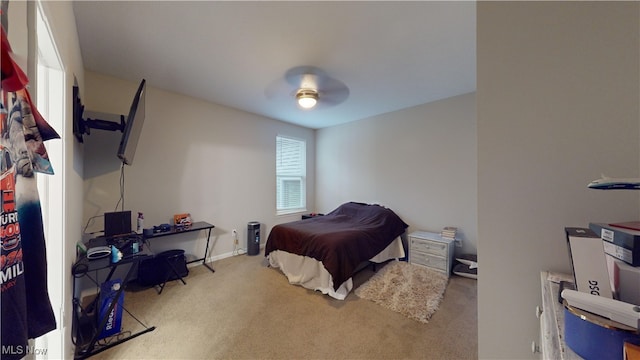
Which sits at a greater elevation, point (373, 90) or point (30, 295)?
point (373, 90)

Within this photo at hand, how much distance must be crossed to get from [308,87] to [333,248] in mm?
1976

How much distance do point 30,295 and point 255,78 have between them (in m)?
2.58

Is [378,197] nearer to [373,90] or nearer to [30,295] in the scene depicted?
[373,90]

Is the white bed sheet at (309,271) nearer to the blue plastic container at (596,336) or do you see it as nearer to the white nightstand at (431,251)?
the white nightstand at (431,251)

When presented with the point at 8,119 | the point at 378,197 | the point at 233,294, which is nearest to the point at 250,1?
the point at 8,119

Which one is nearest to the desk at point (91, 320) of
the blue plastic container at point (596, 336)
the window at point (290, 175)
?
the blue plastic container at point (596, 336)

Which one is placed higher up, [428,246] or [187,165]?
[187,165]

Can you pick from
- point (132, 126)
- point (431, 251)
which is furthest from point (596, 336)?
point (431, 251)

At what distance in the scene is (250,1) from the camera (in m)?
1.58

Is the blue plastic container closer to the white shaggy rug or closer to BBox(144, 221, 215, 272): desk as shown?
the white shaggy rug

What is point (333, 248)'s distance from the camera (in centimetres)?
255

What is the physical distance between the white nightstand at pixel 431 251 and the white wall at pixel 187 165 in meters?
2.56

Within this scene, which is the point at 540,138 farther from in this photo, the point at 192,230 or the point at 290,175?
the point at 290,175

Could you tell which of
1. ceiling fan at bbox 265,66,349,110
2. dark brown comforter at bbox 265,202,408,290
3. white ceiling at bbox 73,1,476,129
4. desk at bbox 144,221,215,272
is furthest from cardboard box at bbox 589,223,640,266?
desk at bbox 144,221,215,272
